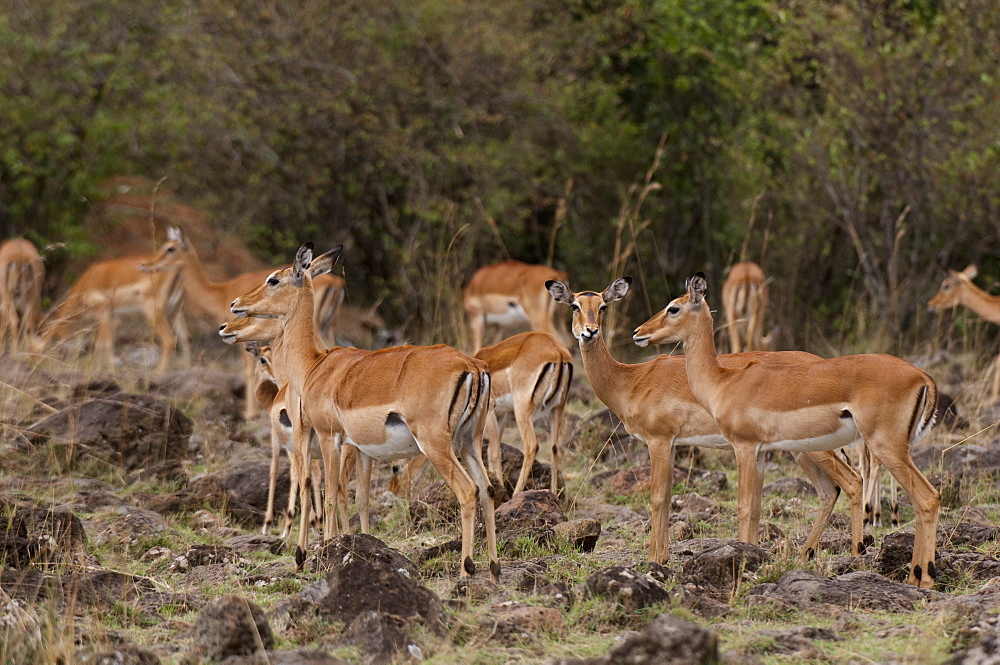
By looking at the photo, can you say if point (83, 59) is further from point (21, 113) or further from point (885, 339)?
point (885, 339)

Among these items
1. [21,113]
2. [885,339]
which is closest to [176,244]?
[21,113]

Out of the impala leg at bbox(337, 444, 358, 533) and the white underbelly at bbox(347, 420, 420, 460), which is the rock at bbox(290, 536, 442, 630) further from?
the impala leg at bbox(337, 444, 358, 533)

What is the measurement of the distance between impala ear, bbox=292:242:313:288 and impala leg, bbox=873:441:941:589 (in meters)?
3.33

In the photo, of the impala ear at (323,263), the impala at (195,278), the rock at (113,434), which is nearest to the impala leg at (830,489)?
the impala ear at (323,263)

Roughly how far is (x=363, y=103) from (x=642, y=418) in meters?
8.83

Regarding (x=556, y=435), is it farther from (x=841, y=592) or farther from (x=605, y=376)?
(x=841, y=592)

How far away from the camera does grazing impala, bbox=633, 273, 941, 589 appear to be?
596 centimetres

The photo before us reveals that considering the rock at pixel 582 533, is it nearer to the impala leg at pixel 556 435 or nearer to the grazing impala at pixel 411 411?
the grazing impala at pixel 411 411

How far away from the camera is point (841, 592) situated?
18.7 feet

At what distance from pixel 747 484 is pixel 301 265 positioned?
2843mm

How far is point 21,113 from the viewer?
15188mm

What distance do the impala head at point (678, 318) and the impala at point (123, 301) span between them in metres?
7.41

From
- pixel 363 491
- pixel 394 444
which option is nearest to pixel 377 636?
pixel 394 444

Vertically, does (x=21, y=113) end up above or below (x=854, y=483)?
above
